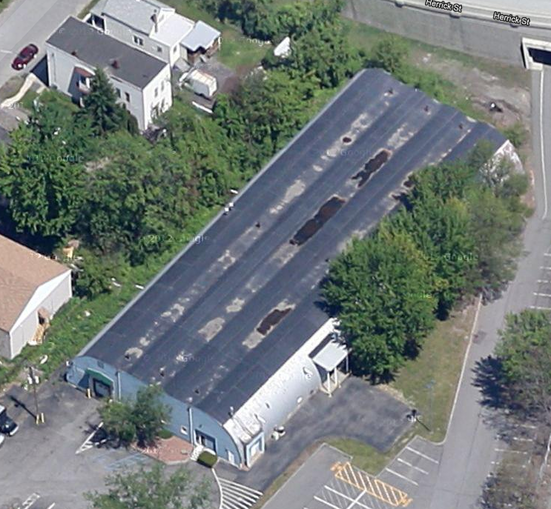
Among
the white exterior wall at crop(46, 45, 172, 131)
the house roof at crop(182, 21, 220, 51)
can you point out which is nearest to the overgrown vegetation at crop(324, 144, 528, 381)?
the white exterior wall at crop(46, 45, 172, 131)

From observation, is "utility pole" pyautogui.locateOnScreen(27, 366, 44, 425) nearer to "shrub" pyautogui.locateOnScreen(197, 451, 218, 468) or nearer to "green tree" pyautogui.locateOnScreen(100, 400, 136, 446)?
"green tree" pyautogui.locateOnScreen(100, 400, 136, 446)

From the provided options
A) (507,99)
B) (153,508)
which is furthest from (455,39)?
(153,508)

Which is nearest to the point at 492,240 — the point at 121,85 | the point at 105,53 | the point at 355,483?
the point at 355,483

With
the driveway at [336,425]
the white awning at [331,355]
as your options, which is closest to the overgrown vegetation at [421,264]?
the white awning at [331,355]

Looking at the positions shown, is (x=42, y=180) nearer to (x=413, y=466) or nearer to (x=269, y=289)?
(x=269, y=289)

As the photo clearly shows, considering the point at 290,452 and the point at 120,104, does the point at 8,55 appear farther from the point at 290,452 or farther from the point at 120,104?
the point at 290,452

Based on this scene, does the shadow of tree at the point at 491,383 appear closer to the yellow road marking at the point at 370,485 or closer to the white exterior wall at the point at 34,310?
the yellow road marking at the point at 370,485
